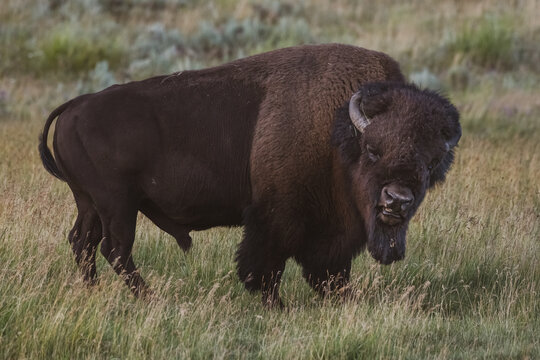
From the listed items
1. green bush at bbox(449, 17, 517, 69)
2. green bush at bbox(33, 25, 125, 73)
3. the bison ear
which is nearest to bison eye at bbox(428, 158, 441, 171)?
the bison ear

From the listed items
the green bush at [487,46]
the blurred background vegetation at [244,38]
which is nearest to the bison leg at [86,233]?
the blurred background vegetation at [244,38]

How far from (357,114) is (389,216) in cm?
71

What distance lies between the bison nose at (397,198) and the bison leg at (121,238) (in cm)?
181

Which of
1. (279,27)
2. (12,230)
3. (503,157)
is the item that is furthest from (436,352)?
(279,27)

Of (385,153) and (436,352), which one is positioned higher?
(385,153)

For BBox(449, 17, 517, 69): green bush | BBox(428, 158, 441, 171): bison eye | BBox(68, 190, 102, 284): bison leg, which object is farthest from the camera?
BBox(449, 17, 517, 69): green bush

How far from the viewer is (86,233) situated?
6676 millimetres

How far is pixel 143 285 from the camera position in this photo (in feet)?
20.9

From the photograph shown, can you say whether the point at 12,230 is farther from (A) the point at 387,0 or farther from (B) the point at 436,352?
(A) the point at 387,0

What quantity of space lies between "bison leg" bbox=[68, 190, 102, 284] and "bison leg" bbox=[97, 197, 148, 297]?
0.22 m

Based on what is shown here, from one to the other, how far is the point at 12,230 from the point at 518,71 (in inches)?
510

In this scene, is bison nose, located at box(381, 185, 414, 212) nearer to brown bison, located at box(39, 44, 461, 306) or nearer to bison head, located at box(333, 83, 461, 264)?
bison head, located at box(333, 83, 461, 264)

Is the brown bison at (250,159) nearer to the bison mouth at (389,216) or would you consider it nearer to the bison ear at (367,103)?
the bison ear at (367,103)

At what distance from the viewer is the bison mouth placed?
5742 mm
